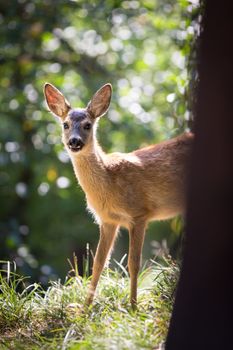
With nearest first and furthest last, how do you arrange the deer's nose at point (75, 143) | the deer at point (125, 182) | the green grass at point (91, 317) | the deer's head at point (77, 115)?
the green grass at point (91, 317) → the deer at point (125, 182) → the deer's nose at point (75, 143) → the deer's head at point (77, 115)

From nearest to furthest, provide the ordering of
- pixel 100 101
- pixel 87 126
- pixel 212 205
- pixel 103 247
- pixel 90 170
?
pixel 212 205 → pixel 103 247 → pixel 90 170 → pixel 87 126 → pixel 100 101

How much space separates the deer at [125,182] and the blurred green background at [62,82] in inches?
119

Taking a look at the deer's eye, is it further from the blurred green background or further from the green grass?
the blurred green background

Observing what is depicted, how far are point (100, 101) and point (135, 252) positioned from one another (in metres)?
1.89

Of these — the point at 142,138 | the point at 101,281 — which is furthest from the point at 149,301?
the point at 142,138

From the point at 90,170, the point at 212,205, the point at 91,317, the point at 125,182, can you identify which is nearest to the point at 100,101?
the point at 90,170

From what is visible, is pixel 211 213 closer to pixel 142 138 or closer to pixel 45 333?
pixel 45 333

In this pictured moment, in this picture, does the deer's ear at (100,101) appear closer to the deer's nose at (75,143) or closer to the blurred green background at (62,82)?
the deer's nose at (75,143)

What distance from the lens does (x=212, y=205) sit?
15.6ft

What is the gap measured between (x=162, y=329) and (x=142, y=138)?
8.39m

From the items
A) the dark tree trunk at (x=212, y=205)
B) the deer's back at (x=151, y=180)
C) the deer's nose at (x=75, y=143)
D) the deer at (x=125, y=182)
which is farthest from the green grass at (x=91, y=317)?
the deer's nose at (x=75, y=143)

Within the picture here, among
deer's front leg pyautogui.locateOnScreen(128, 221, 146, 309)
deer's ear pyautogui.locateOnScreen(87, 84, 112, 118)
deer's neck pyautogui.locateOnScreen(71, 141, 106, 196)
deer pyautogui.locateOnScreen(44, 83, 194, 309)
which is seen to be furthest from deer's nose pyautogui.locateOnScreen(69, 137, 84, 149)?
deer's front leg pyautogui.locateOnScreen(128, 221, 146, 309)

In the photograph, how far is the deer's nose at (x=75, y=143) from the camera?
7057 mm

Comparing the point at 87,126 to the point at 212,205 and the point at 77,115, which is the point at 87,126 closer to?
the point at 77,115
